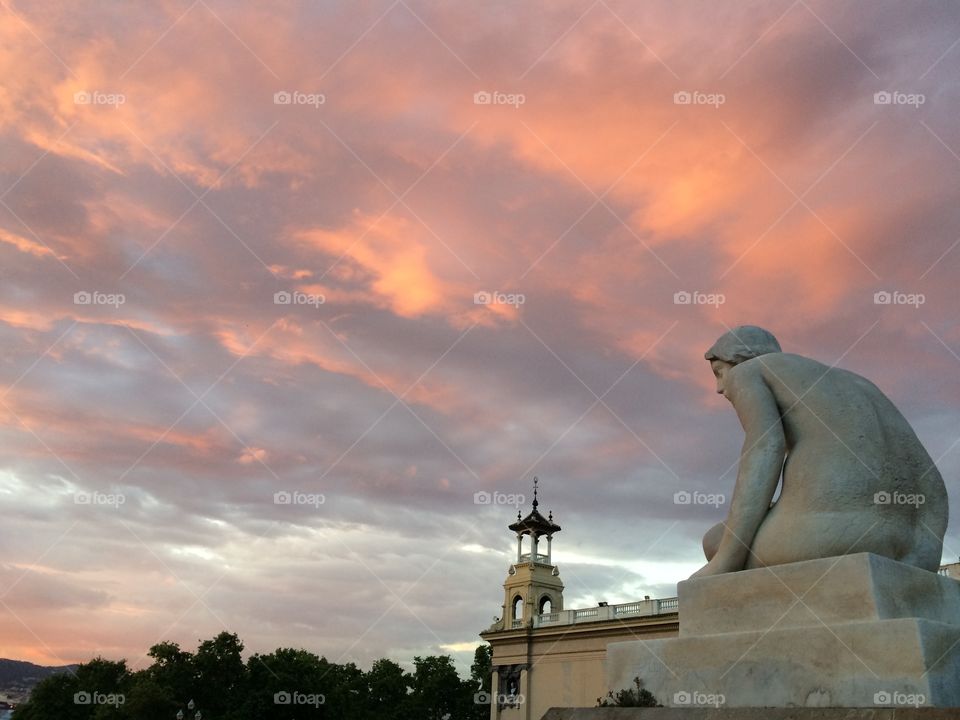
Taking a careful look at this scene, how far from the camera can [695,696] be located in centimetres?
516

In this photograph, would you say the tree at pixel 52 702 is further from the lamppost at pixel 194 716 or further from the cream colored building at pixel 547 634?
the cream colored building at pixel 547 634

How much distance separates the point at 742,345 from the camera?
6215mm

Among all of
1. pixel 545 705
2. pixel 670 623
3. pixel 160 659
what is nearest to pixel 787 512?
pixel 670 623

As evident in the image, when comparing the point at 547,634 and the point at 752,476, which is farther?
the point at 547,634

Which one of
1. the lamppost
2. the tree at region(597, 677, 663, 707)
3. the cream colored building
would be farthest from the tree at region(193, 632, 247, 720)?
the tree at region(597, 677, 663, 707)

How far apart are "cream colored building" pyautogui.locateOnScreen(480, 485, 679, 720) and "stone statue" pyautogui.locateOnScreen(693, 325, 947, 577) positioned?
34.3 meters

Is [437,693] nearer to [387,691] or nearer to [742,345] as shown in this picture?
[387,691]

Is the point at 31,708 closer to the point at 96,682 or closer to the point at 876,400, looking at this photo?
the point at 96,682

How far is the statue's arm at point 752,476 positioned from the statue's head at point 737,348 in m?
0.42

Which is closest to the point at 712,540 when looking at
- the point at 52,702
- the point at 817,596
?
the point at 817,596

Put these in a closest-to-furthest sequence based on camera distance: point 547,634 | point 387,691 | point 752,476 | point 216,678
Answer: point 752,476, point 547,634, point 216,678, point 387,691

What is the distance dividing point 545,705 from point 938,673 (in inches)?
1682

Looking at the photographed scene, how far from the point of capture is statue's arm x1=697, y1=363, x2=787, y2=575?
547 cm

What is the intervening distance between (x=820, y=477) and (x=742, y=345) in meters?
1.24
